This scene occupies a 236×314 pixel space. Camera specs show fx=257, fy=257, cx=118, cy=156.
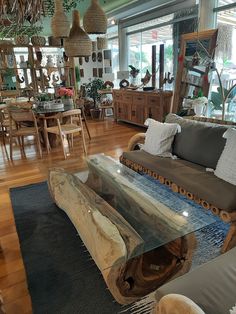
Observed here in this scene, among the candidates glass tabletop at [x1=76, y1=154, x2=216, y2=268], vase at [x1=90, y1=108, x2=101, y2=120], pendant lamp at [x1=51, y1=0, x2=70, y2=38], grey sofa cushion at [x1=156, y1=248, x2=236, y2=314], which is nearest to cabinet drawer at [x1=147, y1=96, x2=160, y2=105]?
vase at [x1=90, y1=108, x2=101, y2=120]

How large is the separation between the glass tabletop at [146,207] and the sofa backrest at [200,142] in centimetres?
48

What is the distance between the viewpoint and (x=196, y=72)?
3717 millimetres

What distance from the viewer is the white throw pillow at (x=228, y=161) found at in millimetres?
2024

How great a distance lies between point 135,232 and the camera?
5.07 ft

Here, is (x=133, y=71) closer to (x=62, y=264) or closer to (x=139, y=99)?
(x=139, y=99)

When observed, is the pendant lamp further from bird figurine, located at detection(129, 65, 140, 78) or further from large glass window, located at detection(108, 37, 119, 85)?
large glass window, located at detection(108, 37, 119, 85)

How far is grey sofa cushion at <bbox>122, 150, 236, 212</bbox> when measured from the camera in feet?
6.21

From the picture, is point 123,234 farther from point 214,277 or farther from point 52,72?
point 52,72

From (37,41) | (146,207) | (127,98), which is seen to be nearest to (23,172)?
(146,207)

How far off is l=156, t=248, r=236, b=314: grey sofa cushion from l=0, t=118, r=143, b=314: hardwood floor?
957 mm

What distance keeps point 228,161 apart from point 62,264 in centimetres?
151

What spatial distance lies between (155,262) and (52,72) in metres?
5.95

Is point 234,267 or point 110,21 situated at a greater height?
point 110,21

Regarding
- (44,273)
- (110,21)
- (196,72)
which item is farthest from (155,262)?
(110,21)
